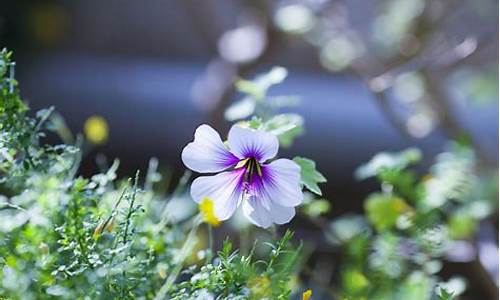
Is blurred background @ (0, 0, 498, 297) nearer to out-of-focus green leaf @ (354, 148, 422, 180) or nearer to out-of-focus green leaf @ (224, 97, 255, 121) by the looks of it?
out-of-focus green leaf @ (354, 148, 422, 180)

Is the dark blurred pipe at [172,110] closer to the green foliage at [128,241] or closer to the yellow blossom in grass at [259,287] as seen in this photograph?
the green foliage at [128,241]

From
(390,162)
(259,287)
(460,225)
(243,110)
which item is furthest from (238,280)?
(460,225)

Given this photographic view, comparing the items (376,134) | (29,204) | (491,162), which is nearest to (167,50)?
(376,134)

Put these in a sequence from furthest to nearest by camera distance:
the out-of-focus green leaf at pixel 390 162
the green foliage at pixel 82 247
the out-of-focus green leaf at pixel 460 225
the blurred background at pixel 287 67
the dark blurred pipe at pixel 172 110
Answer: the dark blurred pipe at pixel 172 110
the blurred background at pixel 287 67
the out-of-focus green leaf at pixel 460 225
the out-of-focus green leaf at pixel 390 162
the green foliage at pixel 82 247

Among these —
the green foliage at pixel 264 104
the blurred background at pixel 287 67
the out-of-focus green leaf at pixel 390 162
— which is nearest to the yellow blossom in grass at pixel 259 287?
the green foliage at pixel 264 104

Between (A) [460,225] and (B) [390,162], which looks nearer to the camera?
(B) [390,162]

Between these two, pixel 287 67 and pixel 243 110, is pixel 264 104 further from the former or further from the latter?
pixel 287 67

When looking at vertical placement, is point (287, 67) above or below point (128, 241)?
below
